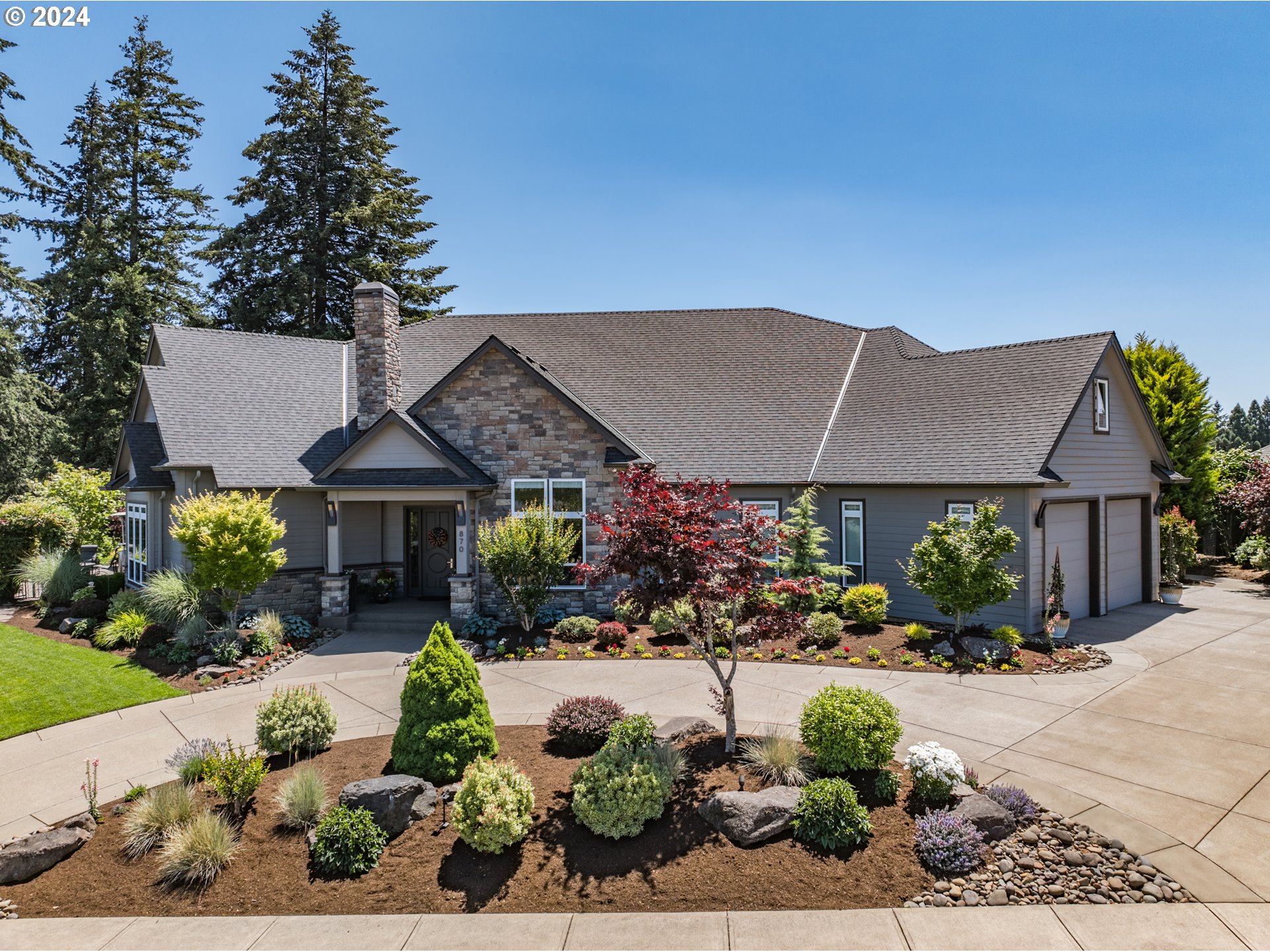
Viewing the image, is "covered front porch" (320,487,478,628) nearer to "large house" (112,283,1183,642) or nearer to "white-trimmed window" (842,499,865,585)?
"large house" (112,283,1183,642)

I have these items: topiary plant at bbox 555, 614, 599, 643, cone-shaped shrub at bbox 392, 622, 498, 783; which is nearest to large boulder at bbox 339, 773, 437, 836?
cone-shaped shrub at bbox 392, 622, 498, 783

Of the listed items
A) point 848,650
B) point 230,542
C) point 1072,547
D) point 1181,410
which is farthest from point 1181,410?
point 230,542

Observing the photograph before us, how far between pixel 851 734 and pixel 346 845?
4766 millimetres

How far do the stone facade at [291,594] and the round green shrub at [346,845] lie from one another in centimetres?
1024

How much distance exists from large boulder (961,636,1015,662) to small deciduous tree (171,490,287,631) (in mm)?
12897

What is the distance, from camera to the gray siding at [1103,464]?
13766mm

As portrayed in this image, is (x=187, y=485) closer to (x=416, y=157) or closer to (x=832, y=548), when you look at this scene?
(x=832, y=548)

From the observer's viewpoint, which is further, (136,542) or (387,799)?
(136,542)

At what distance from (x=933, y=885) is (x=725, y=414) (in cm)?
1406

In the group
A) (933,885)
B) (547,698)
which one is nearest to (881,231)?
(547,698)

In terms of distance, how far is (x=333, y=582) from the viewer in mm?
14781

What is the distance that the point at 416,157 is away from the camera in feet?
112

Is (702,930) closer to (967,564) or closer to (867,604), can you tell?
(967,564)

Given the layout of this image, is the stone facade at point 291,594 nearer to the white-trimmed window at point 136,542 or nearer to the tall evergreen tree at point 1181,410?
the white-trimmed window at point 136,542
